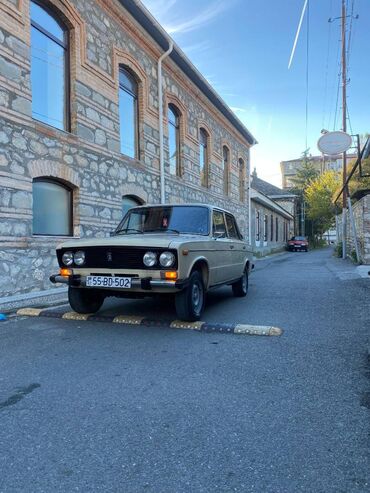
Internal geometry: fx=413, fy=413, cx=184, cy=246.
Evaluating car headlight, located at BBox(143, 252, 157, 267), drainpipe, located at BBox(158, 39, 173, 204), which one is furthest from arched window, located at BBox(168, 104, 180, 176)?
car headlight, located at BBox(143, 252, 157, 267)

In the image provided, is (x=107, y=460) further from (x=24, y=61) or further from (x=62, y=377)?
(x=24, y=61)

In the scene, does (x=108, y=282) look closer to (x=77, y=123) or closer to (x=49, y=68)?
(x=77, y=123)

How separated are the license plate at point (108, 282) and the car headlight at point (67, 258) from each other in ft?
1.31

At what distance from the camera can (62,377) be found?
3521 mm

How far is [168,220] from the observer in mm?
6348

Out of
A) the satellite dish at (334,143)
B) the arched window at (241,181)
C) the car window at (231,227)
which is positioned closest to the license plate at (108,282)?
the car window at (231,227)

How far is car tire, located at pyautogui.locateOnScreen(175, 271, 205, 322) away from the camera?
526 centimetres

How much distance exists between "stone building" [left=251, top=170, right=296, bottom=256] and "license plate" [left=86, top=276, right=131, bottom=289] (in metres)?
19.4

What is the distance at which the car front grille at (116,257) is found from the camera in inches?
201

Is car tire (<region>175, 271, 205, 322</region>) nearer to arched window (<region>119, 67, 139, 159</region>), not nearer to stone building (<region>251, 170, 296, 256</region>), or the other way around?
arched window (<region>119, 67, 139, 159</region>)

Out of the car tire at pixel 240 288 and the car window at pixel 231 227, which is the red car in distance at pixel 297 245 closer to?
the car tire at pixel 240 288

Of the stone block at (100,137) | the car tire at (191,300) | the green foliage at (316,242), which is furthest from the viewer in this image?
the green foliage at (316,242)

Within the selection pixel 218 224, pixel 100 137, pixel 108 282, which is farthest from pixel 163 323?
pixel 100 137

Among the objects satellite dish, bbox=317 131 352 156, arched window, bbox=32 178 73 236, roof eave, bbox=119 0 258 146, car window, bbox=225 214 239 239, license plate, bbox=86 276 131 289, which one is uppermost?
roof eave, bbox=119 0 258 146
